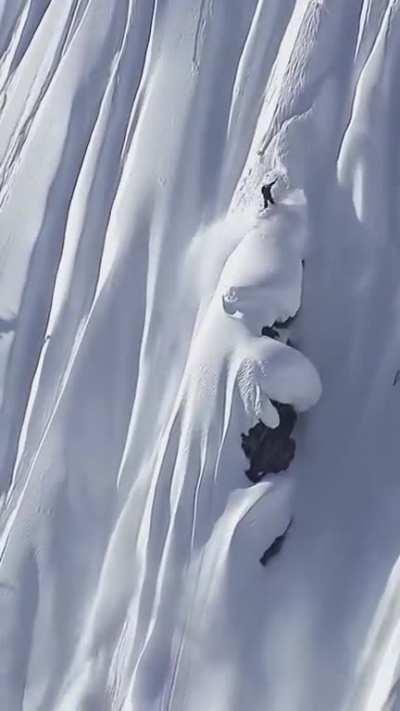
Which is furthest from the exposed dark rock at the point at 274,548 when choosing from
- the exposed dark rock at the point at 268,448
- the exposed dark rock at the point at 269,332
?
the exposed dark rock at the point at 269,332

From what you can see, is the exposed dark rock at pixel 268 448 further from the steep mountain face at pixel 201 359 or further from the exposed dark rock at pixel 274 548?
the exposed dark rock at pixel 274 548

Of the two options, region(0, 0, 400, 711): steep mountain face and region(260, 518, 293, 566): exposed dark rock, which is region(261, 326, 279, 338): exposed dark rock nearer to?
region(0, 0, 400, 711): steep mountain face

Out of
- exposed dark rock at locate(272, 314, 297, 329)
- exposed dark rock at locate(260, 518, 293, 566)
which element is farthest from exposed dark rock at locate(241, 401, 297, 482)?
exposed dark rock at locate(272, 314, 297, 329)

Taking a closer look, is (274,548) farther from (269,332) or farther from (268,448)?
(269,332)

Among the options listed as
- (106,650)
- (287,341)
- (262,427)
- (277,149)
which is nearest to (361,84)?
(277,149)

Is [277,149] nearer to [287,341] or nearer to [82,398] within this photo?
[287,341]
